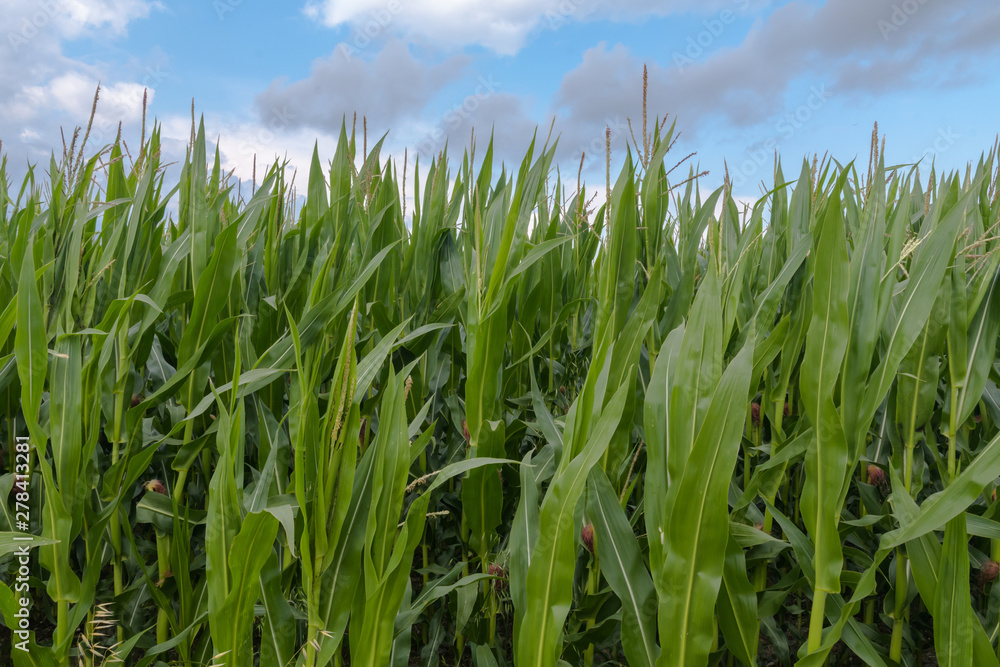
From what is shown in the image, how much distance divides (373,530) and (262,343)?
0.89 m

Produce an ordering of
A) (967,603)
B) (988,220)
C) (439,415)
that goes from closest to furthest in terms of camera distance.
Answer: (967,603) < (439,415) < (988,220)

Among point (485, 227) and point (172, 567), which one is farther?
point (485, 227)

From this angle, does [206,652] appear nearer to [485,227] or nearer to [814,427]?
[485,227]

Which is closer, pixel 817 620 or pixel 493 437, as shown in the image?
pixel 817 620

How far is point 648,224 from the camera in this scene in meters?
1.64

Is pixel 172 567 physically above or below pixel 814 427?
below

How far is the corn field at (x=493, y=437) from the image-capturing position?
1022 mm

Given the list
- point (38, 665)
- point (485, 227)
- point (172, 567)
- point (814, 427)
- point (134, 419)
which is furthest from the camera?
point (485, 227)

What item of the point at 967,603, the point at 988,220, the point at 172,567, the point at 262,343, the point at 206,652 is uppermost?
the point at 988,220

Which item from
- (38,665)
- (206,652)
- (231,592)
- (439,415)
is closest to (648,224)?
(439,415)

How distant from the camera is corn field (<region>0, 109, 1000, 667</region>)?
1022mm

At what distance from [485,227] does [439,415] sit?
617 millimetres

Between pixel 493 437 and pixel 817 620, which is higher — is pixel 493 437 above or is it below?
above

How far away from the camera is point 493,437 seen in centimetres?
146
